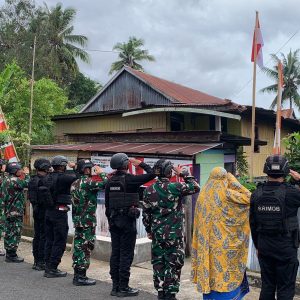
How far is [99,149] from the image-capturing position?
12359 mm

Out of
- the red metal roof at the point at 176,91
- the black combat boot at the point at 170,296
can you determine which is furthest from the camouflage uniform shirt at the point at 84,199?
the red metal roof at the point at 176,91

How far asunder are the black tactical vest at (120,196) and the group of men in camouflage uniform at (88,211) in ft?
0.07

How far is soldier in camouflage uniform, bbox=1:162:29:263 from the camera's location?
783 cm

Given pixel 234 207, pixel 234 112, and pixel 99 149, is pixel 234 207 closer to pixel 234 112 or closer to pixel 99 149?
pixel 99 149

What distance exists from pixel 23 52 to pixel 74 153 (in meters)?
19.6

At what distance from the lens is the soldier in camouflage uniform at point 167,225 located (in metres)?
5.32

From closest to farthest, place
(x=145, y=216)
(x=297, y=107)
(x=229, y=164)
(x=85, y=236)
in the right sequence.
Answer: (x=145, y=216)
(x=85, y=236)
(x=229, y=164)
(x=297, y=107)

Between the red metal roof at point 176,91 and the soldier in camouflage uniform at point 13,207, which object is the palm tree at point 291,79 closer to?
the red metal roof at point 176,91

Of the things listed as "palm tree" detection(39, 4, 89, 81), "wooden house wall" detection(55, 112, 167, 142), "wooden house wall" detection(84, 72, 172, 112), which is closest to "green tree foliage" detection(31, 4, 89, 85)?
"palm tree" detection(39, 4, 89, 81)

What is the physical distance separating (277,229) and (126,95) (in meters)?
20.2

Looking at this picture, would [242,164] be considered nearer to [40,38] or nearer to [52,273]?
[52,273]

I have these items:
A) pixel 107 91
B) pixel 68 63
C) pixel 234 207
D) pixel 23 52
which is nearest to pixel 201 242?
pixel 234 207

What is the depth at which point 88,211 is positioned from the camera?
6391 mm

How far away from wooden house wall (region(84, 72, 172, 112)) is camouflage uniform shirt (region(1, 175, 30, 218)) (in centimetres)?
1395
